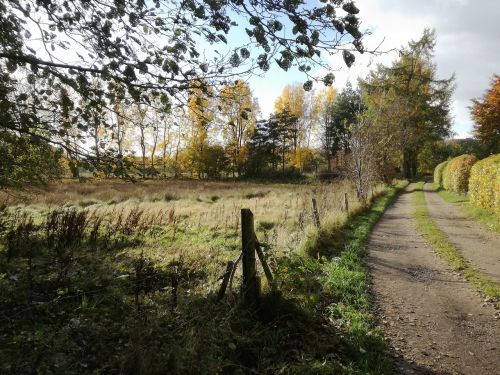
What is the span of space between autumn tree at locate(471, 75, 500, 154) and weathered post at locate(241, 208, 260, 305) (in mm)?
39563

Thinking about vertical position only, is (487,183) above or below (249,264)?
above

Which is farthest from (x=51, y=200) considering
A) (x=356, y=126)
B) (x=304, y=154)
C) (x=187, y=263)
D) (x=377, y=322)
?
(x=304, y=154)

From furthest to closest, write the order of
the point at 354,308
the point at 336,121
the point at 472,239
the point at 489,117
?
the point at 336,121
the point at 489,117
the point at 472,239
the point at 354,308

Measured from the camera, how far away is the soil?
8391 mm

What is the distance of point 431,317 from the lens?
18.6 ft

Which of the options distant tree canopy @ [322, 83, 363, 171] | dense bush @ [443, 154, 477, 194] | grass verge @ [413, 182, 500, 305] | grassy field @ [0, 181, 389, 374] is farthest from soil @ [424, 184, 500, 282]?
distant tree canopy @ [322, 83, 363, 171]

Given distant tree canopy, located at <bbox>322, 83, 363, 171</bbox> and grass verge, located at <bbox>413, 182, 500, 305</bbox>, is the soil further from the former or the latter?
distant tree canopy, located at <bbox>322, 83, 363, 171</bbox>

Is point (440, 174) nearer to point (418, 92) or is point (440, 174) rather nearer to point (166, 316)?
point (418, 92)

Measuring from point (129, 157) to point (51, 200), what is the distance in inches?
640

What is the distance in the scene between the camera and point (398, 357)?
4.56 m

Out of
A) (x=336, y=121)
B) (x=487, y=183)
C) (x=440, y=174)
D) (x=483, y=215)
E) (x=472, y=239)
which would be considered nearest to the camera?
(x=472, y=239)

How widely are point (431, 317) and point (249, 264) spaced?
299 cm

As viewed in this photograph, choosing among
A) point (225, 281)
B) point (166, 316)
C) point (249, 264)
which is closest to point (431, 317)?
point (249, 264)

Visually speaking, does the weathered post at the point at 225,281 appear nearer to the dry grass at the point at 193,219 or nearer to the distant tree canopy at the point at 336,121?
the dry grass at the point at 193,219
